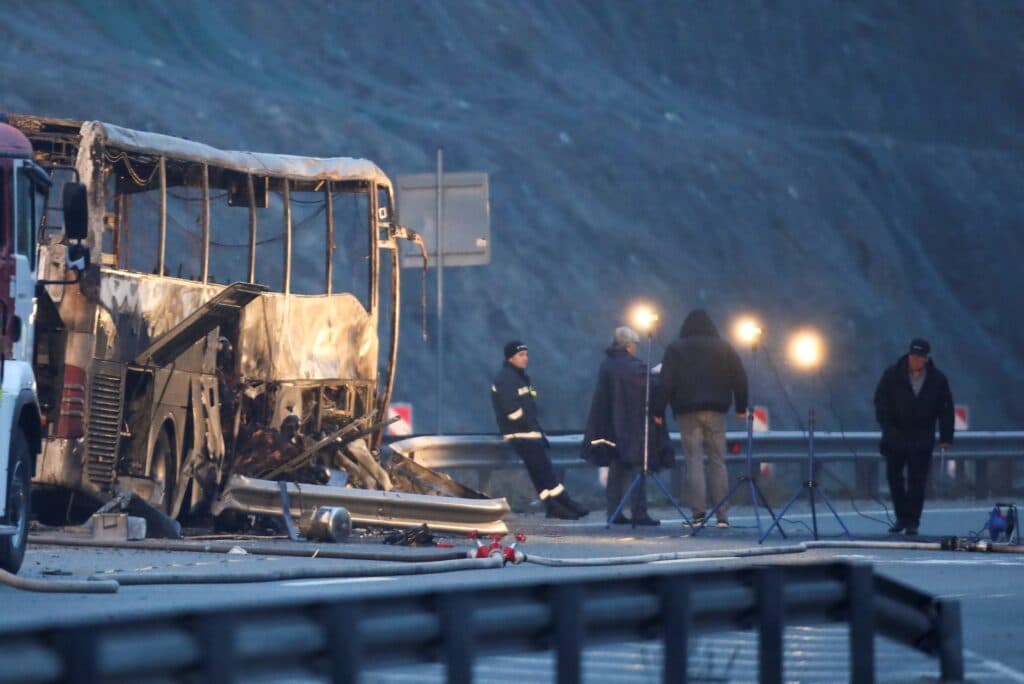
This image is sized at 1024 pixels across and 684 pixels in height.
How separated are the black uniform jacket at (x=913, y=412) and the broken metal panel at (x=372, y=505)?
151 inches

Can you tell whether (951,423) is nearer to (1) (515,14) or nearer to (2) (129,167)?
(2) (129,167)

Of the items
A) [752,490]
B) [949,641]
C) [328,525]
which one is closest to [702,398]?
[752,490]

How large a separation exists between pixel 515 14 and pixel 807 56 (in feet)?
40.0

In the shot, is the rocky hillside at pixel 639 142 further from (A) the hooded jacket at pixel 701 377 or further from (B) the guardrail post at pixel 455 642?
(B) the guardrail post at pixel 455 642

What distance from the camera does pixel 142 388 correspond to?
61.3 ft

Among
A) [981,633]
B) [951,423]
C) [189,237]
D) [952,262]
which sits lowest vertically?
[981,633]

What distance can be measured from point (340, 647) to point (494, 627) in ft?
1.95

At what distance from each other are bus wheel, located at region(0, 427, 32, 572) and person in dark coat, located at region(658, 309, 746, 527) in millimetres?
8927

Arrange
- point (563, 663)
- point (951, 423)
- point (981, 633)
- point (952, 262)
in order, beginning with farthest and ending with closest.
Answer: point (952, 262), point (951, 423), point (981, 633), point (563, 663)

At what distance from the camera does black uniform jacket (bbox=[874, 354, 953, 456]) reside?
67.7 ft

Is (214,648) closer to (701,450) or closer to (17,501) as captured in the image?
(17,501)

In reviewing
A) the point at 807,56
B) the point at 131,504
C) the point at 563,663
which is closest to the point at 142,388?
the point at 131,504

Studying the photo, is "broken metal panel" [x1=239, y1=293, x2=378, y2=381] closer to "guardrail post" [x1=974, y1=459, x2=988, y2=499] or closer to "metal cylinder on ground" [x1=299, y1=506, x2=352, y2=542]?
"metal cylinder on ground" [x1=299, y1=506, x2=352, y2=542]

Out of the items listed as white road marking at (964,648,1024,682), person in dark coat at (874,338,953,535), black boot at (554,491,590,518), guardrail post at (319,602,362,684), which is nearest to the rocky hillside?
black boot at (554,491,590,518)
